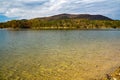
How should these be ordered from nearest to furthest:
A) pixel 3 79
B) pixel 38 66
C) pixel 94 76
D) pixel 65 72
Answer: pixel 3 79, pixel 94 76, pixel 65 72, pixel 38 66

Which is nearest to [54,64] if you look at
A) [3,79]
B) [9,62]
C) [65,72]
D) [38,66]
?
[38,66]

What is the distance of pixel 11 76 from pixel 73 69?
247 inches

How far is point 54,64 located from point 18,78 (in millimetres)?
6382

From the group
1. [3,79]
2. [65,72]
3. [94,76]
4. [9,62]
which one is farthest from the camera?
[9,62]

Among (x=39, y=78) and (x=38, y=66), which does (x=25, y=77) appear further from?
(x=38, y=66)

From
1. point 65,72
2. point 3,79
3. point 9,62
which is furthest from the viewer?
point 9,62

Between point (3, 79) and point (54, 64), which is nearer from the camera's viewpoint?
point (3, 79)

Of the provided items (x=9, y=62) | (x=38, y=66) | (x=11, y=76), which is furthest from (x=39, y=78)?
(x=9, y=62)

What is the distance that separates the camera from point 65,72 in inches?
779

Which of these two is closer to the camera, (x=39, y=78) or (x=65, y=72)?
(x=39, y=78)

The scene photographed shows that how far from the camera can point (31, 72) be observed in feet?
64.3

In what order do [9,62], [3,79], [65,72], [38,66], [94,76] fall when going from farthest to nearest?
[9,62] → [38,66] → [65,72] → [94,76] → [3,79]

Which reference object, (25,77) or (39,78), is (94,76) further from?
(25,77)

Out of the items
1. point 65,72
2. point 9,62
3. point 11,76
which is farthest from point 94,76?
point 9,62
